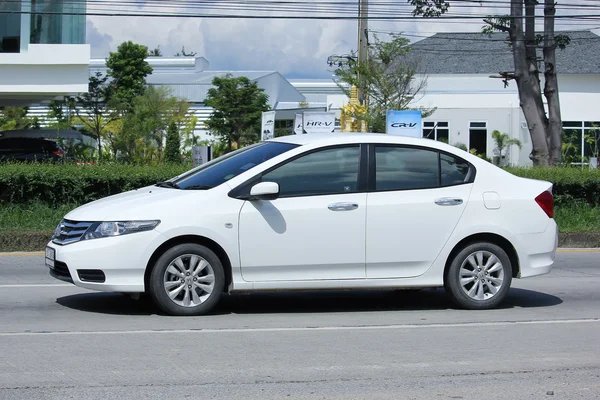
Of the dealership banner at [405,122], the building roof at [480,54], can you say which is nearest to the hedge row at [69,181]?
the dealership banner at [405,122]

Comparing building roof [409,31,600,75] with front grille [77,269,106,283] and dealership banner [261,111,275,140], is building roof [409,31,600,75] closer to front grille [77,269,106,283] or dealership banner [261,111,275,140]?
dealership banner [261,111,275,140]

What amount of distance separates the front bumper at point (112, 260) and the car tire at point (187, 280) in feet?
0.50

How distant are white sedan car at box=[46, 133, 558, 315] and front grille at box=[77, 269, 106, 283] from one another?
0.04ft

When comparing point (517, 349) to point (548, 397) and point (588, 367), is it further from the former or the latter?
point (548, 397)

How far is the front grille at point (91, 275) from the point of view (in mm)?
7844

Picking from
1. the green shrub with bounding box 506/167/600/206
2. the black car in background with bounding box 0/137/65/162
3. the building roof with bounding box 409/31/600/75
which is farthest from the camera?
the building roof with bounding box 409/31/600/75

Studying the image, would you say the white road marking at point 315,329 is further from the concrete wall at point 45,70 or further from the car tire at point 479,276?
the concrete wall at point 45,70

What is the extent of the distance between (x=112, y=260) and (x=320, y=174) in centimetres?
214

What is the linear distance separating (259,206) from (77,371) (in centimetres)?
257

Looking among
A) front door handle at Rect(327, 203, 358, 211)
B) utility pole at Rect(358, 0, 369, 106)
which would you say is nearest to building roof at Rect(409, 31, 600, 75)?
utility pole at Rect(358, 0, 369, 106)

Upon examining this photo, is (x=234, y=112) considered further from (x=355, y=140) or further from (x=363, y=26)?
(x=355, y=140)

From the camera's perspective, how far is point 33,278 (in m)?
10.8

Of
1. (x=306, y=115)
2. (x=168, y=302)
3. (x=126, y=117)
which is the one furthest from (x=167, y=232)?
(x=126, y=117)

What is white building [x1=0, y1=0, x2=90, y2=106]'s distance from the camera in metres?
28.6
